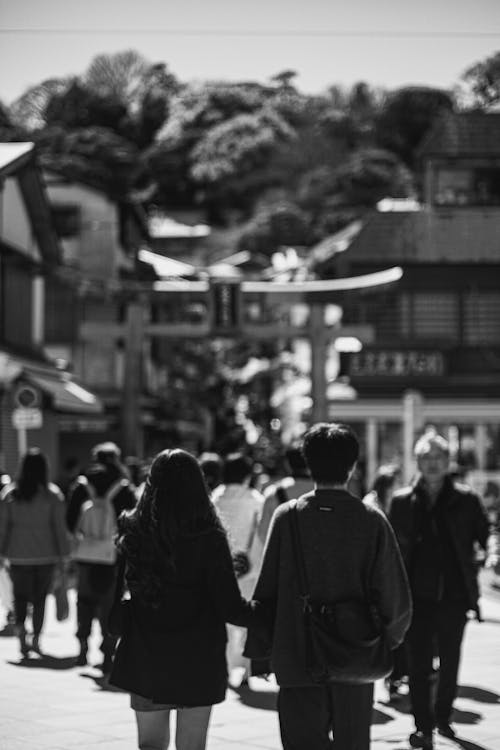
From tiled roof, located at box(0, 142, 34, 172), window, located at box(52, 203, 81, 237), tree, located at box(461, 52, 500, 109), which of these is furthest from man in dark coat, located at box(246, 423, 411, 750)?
tree, located at box(461, 52, 500, 109)

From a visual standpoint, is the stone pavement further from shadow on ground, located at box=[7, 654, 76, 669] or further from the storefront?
the storefront

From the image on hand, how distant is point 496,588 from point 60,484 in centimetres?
872

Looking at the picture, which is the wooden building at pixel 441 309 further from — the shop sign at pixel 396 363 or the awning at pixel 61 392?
the awning at pixel 61 392

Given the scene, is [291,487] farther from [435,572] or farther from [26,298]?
[26,298]

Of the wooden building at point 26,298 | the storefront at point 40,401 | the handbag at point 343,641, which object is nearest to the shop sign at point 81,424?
the storefront at point 40,401

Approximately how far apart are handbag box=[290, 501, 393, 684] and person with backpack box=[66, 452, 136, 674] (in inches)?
267

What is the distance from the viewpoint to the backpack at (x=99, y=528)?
40.3 ft

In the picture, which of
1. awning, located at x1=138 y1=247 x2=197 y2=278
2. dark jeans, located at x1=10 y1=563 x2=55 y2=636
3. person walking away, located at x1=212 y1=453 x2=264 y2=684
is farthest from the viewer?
awning, located at x1=138 y1=247 x2=197 y2=278


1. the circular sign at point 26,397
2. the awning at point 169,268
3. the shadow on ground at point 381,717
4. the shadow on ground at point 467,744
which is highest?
the awning at point 169,268

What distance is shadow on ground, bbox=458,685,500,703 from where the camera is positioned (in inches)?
412

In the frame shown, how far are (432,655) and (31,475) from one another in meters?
5.56

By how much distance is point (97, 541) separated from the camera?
40.3ft

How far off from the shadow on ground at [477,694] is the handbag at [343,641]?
16.7 ft

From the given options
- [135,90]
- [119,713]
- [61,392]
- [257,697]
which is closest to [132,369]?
[61,392]
